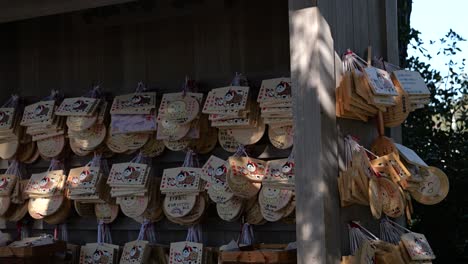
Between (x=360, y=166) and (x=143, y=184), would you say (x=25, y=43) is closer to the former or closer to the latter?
(x=143, y=184)

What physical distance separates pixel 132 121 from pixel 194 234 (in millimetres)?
733

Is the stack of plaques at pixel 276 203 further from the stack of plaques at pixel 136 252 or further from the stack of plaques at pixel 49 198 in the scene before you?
the stack of plaques at pixel 49 198

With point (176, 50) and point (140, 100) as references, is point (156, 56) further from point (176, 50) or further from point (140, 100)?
point (140, 100)

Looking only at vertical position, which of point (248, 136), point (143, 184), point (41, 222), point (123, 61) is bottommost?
point (41, 222)

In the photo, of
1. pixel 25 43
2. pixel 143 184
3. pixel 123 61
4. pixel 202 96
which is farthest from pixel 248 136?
pixel 25 43

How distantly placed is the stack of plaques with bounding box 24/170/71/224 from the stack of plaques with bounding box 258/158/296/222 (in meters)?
1.31

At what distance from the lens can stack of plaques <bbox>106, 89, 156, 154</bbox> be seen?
391 centimetres

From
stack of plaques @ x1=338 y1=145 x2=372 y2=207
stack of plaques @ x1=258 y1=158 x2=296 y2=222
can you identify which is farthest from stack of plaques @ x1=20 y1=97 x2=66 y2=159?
stack of plaques @ x1=338 y1=145 x2=372 y2=207

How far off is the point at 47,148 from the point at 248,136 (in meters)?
1.34

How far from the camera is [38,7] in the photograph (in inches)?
145

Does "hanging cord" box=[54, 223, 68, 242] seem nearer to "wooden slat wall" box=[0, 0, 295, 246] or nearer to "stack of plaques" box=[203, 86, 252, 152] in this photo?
"wooden slat wall" box=[0, 0, 295, 246]

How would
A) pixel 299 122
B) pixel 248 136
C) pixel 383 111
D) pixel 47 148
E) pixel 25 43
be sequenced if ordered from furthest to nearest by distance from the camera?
pixel 25 43 < pixel 47 148 < pixel 248 136 < pixel 383 111 < pixel 299 122

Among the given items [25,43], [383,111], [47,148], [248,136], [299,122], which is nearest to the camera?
[299,122]

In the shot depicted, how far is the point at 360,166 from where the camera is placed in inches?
113
